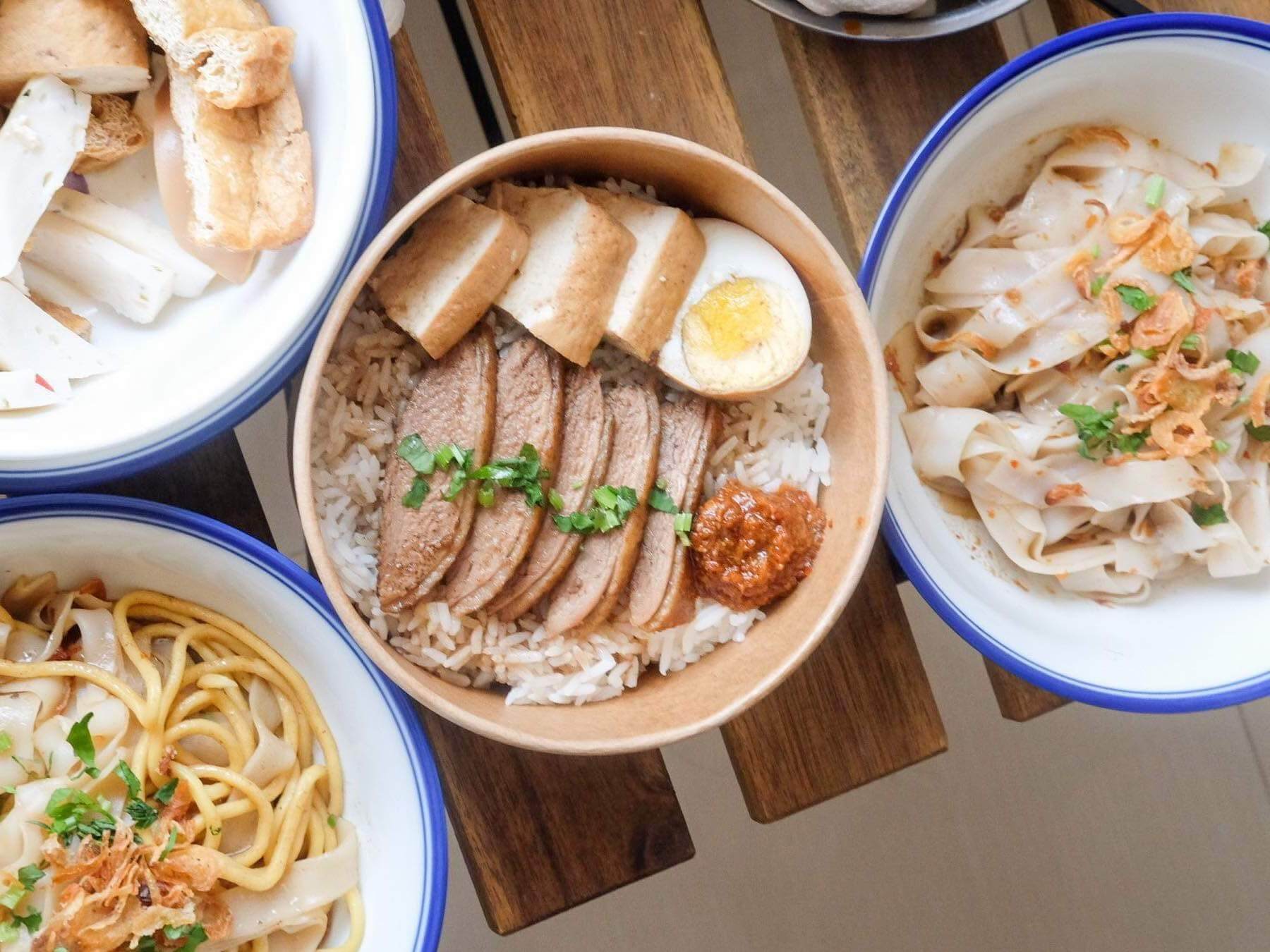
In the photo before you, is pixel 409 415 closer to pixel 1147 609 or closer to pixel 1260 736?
pixel 1147 609

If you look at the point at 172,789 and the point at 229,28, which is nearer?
the point at 229,28

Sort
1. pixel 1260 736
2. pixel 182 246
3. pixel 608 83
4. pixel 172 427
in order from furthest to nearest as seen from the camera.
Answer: pixel 1260 736 → pixel 608 83 → pixel 182 246 → pixel 172 427

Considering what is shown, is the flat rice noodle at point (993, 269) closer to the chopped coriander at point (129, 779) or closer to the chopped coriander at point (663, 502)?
the chopped coriander at point (663, 502)

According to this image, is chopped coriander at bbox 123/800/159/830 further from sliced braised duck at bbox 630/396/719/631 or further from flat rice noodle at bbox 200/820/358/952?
sliced braised duck at bbox 630/396/719/631

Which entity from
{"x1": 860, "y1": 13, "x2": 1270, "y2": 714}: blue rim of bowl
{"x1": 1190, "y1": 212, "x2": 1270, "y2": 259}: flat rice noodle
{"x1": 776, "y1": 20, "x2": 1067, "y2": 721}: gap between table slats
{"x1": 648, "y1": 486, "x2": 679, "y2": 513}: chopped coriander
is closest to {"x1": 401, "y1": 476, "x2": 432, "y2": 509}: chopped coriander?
{"x1": 648, "y1": 486, "x2": 679, "y2": 513}: chopped coriander

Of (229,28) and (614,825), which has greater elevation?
(229,28)

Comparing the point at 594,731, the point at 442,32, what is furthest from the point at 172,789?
the point at 442,32
